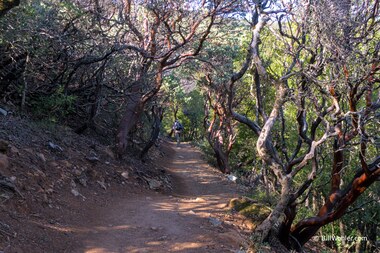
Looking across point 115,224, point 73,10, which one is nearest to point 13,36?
point 73,10

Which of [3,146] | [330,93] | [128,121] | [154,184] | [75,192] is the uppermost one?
[330,93]

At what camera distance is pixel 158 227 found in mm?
6719

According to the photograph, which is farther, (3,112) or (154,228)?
(3,112)

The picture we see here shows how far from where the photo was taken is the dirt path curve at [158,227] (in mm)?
5852

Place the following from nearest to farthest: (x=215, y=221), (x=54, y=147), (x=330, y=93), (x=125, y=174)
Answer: (x=330, y=93) → (x=215, y=221) → (x=54, y=147) → (x=125, y=174)

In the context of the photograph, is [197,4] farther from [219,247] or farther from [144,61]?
[219,247]

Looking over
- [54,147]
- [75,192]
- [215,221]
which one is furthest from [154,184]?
[215,221]

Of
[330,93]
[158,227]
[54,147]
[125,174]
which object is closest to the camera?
[158,227]

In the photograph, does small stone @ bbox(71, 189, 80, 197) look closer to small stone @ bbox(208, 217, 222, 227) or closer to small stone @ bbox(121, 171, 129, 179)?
small stone @ bbox(121, 171, 129, 179)

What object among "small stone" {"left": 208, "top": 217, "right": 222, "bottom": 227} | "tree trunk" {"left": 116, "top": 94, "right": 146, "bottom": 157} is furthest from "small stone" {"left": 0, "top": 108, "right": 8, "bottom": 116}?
"small stone" {"left": 208, "top": 217, "right": 222, "bottom": 227}

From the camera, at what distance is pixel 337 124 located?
6.98 m

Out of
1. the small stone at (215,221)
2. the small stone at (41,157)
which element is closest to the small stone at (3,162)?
the small stone at (41,157)

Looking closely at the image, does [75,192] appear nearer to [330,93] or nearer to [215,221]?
[215,221]

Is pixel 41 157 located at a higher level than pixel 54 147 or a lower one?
lower
